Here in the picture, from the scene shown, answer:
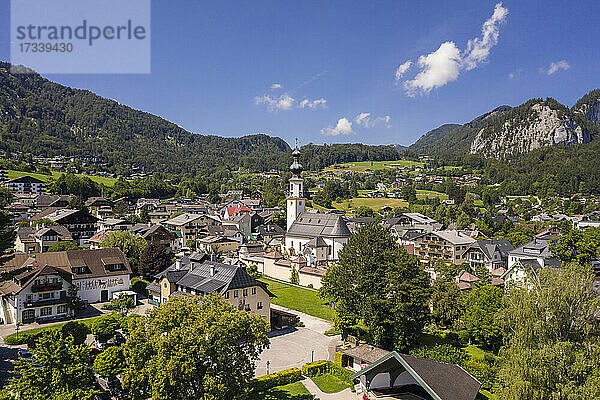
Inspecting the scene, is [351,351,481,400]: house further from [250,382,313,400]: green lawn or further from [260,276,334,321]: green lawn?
[260,276,334,321]: green lawn

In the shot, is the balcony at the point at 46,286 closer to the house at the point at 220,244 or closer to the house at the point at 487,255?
the house at the point at 220,244

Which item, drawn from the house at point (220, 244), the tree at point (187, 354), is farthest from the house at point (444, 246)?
the tree at point (187, 354)

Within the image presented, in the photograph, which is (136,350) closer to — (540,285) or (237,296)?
(237,296)

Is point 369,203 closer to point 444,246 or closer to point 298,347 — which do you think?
point 444,246

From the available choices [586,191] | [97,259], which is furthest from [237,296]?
[586,191]

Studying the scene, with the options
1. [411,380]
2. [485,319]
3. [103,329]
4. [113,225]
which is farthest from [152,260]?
[485,319]

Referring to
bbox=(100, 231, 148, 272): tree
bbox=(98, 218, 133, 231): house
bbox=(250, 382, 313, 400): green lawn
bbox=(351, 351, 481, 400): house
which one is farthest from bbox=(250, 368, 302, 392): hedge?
bbox=(98, 218, 133, 231): house
